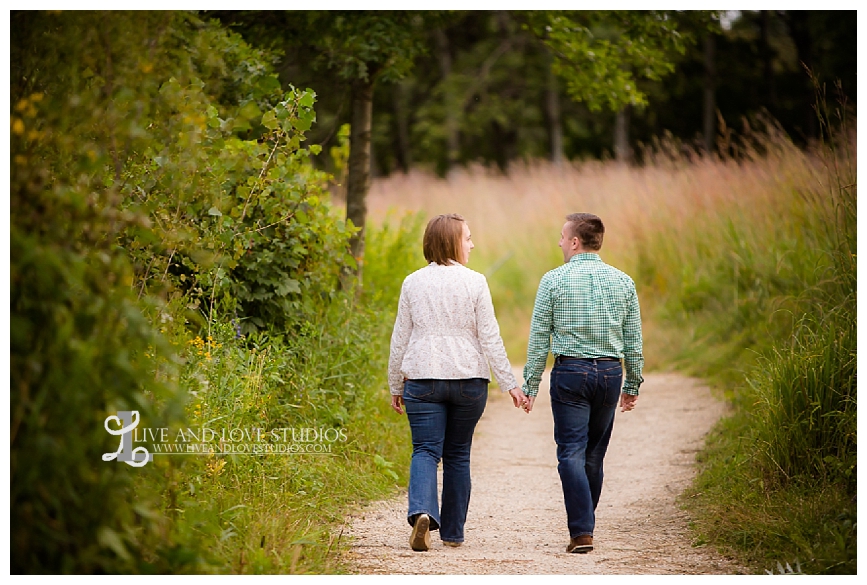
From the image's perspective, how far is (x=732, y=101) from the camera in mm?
25797

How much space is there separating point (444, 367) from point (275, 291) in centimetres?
180

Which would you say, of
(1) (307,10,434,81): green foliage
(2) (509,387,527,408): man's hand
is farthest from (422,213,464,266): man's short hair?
(1) (307,10,434,81): green foliage

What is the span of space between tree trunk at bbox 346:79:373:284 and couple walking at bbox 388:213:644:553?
3.07 metres

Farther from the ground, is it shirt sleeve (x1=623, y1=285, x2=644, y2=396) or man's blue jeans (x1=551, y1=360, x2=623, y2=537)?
shirt sleeve (x1=623, y1=285, x2=644, y2=396)

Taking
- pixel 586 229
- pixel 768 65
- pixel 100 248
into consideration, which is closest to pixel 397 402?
pixel 586 229

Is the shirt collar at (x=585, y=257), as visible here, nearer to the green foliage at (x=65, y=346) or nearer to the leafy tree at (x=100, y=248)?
the leafy tree at (x=100, y=248)

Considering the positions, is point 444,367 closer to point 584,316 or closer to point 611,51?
point 584,316

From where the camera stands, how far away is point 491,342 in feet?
14.1

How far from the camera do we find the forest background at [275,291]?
2.92m

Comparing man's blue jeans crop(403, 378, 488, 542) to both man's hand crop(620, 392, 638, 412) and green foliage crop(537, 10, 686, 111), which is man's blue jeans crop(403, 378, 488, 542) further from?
green foliage crop(537, 10, 686, 111)

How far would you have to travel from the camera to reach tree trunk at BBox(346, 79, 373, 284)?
7312mm

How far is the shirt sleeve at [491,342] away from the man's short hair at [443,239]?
23 centimetres

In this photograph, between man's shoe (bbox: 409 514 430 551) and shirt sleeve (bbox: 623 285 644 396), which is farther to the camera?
shirt sleeve (bbox: 623 285 644 396)

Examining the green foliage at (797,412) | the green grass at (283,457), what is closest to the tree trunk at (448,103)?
the green foliage at (797,412)
